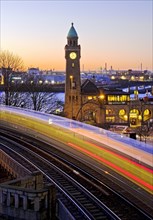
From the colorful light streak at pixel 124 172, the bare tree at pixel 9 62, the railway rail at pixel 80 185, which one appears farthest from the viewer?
the bare tree at pixel 9 62

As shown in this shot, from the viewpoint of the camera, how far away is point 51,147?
90.9 ft

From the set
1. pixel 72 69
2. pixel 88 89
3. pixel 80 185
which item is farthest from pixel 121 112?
pixel 80 185

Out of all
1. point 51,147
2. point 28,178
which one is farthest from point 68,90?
point 28,178

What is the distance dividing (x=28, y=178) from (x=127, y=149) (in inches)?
198

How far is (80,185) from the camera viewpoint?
18766 millimetres

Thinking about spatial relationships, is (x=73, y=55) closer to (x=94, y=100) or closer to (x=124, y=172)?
(x=94, y=100)

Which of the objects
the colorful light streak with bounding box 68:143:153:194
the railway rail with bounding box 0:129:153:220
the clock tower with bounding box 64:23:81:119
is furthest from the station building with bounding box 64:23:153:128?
the colorful light streak with bounding box 68:143:153:194

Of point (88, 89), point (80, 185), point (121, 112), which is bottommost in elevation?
point (80, 185)

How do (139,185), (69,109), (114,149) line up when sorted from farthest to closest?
(69,109) < (114,149) < (139,185)

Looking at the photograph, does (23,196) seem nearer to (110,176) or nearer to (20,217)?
(20,217)

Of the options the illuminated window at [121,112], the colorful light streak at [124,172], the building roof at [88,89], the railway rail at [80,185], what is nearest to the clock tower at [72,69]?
the building roof at [88,89]

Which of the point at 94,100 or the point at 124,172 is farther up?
the point at 94,100

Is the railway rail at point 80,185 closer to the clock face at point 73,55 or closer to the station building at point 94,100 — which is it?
the station building at point 94,100

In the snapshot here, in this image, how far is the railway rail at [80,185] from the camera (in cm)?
1557
